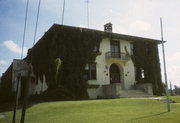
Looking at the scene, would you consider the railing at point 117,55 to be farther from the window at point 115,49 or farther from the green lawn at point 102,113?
the green lawn at point 102,113

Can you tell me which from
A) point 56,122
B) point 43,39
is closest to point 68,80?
point 43,39

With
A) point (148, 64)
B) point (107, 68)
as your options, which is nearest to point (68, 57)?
point (107, 68)

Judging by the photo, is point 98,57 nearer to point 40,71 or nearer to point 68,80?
point 68,80

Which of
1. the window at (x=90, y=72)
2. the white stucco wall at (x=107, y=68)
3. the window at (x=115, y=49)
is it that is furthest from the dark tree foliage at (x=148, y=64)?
the window at (x=90, y=72)

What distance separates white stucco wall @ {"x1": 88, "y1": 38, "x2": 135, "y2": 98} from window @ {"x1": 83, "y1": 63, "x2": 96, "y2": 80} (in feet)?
1.33

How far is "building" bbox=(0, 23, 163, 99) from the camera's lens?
70.1 ft

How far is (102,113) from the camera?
417 inches

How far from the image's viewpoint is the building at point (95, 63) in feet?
70.1

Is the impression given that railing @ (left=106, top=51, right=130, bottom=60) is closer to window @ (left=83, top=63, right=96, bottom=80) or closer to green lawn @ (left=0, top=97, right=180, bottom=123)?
window @ (left=83, top=63, right=96, bottom=80)

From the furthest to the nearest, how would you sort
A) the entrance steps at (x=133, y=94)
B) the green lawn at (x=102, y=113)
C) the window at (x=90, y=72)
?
the window at (x=90, y=72), the entrance steps at (x=133, y=94), the green lawn at (x=102, y=113)

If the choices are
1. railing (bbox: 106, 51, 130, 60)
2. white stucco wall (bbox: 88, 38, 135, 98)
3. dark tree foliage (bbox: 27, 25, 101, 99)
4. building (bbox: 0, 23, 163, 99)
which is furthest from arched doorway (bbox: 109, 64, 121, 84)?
dark tree foliage (bbox: 27, 25, 101, 99)

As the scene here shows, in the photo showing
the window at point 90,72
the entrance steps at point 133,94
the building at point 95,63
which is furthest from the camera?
the window at point 90,72

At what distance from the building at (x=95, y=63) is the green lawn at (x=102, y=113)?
7302 millimetres

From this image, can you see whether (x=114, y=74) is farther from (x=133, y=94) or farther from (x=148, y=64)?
(x=148, y=64)
